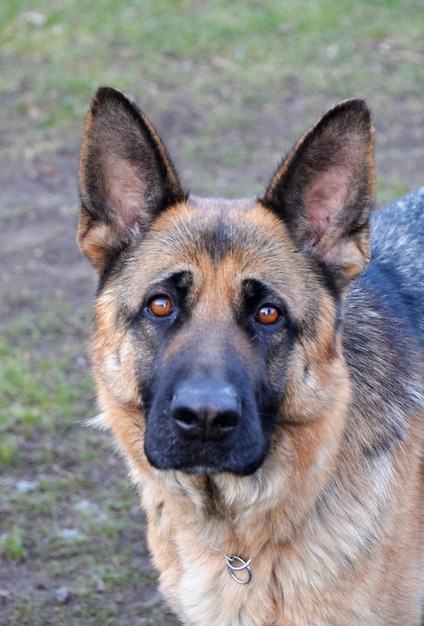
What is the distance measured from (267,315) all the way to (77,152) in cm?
618

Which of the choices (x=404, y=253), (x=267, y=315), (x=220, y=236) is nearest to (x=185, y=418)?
(x=267, y=315)

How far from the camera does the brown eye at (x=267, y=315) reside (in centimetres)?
316

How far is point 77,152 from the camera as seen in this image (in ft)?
29.1

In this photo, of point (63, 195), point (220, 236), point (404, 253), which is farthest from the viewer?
point (63, 195)

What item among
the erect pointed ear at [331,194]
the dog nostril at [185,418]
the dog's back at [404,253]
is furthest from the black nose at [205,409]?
the dog's back at [404,253]

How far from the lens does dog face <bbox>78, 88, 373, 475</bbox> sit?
298cm

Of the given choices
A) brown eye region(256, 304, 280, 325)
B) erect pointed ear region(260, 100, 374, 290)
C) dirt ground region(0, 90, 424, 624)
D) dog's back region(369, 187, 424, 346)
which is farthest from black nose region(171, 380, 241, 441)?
dirt ground region(0, 90, 424, 624)

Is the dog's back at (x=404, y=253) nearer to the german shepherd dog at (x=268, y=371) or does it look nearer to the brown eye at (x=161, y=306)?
the german shepherd dog at (x=268, y=371)

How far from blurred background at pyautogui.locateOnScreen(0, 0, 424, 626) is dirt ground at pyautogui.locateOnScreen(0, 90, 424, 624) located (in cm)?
2

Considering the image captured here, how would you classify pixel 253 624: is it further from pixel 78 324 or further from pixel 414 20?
pixel 414 20

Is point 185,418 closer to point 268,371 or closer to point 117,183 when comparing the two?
point 268,371

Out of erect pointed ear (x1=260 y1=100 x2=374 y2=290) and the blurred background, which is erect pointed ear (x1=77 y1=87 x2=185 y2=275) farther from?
the blurred background

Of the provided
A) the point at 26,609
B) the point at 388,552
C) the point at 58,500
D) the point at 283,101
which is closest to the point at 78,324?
the point at 58,500

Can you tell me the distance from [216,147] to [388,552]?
6.13 metres
